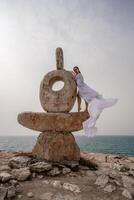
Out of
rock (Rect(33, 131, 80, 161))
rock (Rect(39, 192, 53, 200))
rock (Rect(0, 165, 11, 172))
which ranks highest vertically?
rock (Rect(33, 131, 80, 161))

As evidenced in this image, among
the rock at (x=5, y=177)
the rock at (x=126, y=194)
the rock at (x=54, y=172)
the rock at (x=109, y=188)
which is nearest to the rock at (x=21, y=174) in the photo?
the rock at (x=5, y=177)

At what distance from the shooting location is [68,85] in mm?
11094

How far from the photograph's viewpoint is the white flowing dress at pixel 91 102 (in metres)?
10.2

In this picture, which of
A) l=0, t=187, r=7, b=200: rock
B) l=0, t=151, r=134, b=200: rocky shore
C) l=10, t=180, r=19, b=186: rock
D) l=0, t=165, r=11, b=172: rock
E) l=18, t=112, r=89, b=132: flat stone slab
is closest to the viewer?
l=0, t=187, r=7, b=200: rock

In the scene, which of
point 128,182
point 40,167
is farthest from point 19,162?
point 128,182

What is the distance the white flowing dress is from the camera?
33.6 ft

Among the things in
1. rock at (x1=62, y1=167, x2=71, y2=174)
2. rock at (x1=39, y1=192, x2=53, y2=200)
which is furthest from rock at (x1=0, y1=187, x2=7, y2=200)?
rock at (x1=62, y1=167, x2=71, y2=174)

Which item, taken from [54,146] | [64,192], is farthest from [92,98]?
[64,192]

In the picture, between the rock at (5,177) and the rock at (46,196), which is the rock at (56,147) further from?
the rock at (46,196)

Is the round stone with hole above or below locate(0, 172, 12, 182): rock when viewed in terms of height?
above

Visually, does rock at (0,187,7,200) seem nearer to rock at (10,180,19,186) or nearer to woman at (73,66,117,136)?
rock at (10,180,19,186)

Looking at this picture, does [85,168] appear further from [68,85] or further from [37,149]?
[68,85]

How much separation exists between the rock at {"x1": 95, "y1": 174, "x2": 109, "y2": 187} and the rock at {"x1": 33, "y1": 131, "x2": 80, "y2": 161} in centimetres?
186

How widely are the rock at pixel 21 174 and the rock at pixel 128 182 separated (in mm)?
3190
